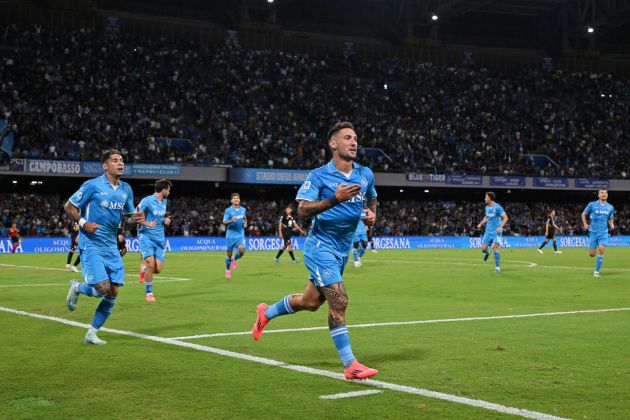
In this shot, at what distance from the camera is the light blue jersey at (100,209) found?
10164 mm

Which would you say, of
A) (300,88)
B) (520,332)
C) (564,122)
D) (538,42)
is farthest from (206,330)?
(538,42)

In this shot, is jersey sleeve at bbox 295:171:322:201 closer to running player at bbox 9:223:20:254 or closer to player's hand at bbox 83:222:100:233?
player's hand at bbox 83:222:100:233

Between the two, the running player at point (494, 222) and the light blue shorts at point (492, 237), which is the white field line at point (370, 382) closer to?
the running player at point (494, 222)

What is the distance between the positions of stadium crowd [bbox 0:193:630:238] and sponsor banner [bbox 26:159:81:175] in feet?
9.47

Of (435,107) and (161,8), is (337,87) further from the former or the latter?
(161,8)

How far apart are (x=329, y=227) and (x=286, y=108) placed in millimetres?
48912

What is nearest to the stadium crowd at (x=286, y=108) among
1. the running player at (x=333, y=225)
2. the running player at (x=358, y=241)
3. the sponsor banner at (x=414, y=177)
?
the sponsor banner at (x=414, y=177)

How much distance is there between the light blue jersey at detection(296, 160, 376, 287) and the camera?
784 cm

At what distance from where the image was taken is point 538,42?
248 ft

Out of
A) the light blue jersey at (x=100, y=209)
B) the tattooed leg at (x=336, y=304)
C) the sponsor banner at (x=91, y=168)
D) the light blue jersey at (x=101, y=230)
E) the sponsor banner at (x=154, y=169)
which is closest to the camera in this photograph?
the tattooed leg at (x=336, y=304)

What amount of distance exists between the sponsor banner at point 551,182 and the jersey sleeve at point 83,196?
5285 cm

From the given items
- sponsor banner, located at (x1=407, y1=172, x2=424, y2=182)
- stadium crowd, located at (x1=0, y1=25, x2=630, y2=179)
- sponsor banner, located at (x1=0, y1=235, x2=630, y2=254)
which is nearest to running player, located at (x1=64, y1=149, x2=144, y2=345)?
sponsor banner, located at (x1=0, y1=235, x2=630, y2=254)

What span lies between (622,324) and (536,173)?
50.0 m

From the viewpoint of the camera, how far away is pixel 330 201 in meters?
7.38
